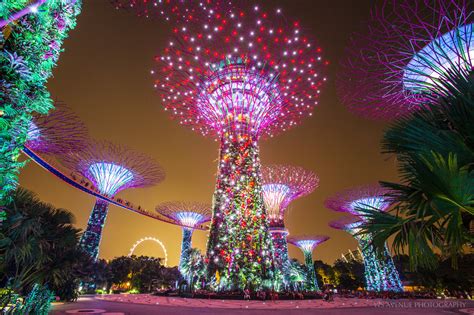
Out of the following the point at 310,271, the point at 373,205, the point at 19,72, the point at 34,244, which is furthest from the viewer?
the point at 310,271

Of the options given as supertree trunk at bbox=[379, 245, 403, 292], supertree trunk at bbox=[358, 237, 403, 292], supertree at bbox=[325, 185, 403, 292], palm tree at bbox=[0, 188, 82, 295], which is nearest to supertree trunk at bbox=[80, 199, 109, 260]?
palm tree at bbox=[0, 188, 82, 295]

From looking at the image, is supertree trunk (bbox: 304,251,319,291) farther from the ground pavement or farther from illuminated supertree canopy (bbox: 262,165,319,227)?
the ground pavement

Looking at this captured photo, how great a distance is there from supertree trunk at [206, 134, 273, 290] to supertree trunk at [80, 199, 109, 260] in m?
22.2

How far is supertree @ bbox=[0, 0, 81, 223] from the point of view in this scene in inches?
140

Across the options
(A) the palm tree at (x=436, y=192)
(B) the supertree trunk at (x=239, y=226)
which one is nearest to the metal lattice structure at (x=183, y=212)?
(B) the supertree trunk at (x=239, y=226)

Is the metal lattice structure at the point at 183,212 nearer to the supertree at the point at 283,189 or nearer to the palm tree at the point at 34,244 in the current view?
the supertree at the point at 283,189

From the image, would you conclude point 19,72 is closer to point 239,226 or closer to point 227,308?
point 227,308

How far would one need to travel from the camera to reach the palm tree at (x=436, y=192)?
3891 mm

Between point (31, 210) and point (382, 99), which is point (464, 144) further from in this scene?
point (31, 210)

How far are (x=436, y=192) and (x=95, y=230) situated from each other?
38.5 metres

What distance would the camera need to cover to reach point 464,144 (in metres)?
4.66

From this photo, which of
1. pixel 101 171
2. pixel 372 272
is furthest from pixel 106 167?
pixel 372 272

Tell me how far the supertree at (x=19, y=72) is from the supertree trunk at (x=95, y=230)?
114ft

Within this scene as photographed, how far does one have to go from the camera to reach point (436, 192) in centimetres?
394
